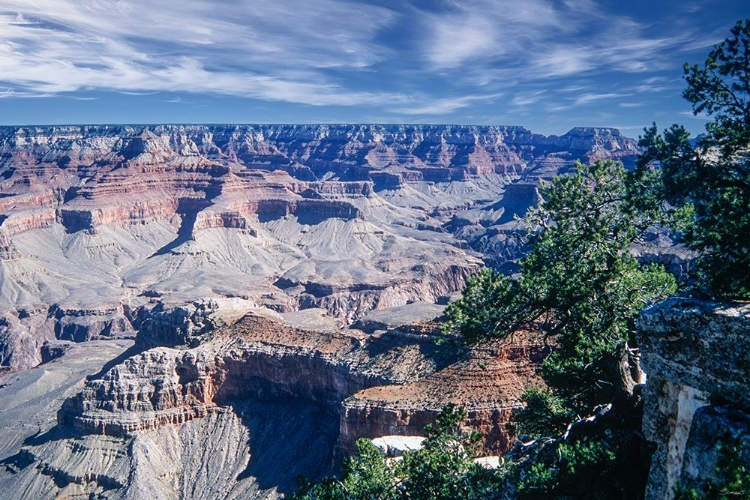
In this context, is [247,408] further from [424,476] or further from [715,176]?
[715,176]

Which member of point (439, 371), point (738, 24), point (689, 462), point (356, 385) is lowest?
point (356, 385)

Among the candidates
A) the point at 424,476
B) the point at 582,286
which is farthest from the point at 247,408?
the point at 582,286

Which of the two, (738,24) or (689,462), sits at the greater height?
(738,24)

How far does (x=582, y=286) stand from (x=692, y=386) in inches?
289

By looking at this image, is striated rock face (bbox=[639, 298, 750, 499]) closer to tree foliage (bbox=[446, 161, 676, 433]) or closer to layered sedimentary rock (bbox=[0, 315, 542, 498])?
tree foliage (bbox=[446, 161, 676, 433])

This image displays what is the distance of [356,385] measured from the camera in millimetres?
56969

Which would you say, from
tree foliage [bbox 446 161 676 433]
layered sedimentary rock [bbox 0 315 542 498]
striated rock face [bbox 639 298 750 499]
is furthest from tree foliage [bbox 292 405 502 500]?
layered sedimentary rock [bbox 0 315 542 498]

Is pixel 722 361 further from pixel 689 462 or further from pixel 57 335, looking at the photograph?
pixel 57 335

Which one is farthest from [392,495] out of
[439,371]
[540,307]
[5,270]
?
[5,270]

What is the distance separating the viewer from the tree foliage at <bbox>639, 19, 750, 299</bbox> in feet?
55.4

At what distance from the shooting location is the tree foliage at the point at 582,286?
826 inches

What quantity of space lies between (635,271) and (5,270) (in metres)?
167

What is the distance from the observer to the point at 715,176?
2147cm

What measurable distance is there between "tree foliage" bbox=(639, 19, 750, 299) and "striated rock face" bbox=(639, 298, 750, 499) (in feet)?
8.58
